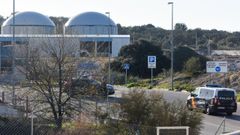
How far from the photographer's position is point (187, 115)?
1992 centimetres

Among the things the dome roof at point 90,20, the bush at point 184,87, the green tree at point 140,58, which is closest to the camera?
the bush at point 184,87

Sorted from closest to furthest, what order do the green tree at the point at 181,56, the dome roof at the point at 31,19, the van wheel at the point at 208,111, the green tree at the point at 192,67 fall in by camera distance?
the van wheel at the point at 208,111, the green tree at the point at 192,67, the green tree at the point at 181,56, the dome roof at the point at 31,19

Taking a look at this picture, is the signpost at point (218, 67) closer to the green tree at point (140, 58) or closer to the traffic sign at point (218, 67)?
the traffic sign at point (218, 67)

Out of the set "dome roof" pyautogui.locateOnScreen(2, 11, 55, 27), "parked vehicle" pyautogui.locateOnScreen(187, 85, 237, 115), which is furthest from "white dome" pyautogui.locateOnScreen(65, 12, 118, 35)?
"parked vehicle" pyautogui.locateOnScreen(187, 85, 237, 115)

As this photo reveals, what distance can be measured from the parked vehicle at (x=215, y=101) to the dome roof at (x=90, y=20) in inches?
3137

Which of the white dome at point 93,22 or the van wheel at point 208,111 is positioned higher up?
the white dome at point 93,22

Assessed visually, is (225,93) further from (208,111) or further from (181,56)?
(181,56)

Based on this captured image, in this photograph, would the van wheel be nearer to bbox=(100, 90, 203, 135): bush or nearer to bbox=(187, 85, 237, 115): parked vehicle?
bbox=(187, 85, 237, 115): parked vehicle

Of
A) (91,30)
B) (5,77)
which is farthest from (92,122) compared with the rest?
(91,30)

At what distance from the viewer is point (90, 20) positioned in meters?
117

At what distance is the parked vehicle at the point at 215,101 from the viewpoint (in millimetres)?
35719

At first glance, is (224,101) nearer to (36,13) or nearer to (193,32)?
(36,13)

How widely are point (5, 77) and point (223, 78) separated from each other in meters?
39.4

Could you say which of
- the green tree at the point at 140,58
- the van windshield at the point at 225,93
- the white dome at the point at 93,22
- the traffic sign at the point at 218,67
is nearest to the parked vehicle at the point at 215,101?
the van windshield at the point at 225,93
